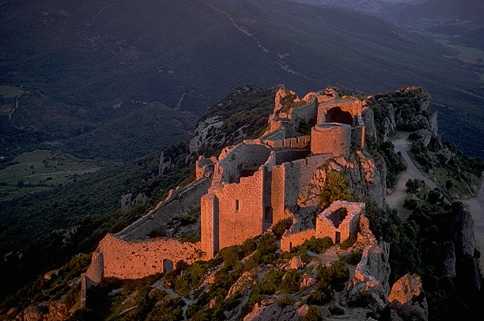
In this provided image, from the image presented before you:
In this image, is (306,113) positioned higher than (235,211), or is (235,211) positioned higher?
(306,113)

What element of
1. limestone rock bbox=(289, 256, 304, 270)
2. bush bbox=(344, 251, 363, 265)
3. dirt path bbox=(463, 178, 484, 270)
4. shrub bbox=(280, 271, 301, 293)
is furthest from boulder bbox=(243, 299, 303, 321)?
dirt path bbox=(463, 178, 484, 270)

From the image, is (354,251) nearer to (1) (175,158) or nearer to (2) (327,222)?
(2) (327,222)

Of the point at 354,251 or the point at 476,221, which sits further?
the point at 476,221

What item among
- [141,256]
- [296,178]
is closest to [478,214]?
[296,178]

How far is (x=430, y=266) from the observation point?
41312 millimetres

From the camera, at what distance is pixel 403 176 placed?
52.5 m

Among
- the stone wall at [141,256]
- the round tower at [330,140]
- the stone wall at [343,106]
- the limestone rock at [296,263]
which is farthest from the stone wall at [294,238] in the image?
the stone wall at [343,106]

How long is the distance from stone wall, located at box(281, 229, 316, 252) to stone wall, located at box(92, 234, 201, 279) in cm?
494

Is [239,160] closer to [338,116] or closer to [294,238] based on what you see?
[294,238]

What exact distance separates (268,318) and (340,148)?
11.8 m

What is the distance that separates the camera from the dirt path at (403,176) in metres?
46.8

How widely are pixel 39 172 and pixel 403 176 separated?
83.8 meters

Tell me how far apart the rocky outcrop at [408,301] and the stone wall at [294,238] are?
12.1 feet

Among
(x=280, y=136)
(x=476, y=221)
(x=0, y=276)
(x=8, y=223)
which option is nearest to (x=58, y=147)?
(x=8, y=223)
